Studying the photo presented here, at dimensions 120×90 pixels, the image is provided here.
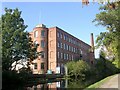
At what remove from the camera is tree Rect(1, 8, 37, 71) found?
45.6 metres

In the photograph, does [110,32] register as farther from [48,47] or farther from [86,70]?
[48,47]

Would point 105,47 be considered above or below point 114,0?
above

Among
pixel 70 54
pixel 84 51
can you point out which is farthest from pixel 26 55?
pixel 84 51

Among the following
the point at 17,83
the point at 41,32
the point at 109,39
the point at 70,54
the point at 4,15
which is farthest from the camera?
the point at 70,54

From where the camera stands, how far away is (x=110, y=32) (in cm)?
3319

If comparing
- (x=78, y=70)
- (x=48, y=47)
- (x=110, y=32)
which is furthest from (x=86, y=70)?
(x=110, y=32)

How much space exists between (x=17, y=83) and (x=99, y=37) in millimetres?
13113

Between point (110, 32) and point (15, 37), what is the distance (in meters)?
19.7

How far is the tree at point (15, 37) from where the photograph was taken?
150 feet

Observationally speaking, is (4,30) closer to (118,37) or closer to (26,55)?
(26,55)

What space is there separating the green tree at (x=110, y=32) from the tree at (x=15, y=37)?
53.0 feet

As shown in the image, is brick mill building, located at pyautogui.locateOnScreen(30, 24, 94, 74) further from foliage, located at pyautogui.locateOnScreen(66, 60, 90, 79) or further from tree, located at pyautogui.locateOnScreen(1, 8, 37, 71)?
tree, located at pyautogui.locateOnScreen(1, 8, 37, 71)

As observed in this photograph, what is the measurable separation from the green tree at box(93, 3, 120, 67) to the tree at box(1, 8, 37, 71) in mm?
16153

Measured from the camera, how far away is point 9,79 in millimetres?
27109
